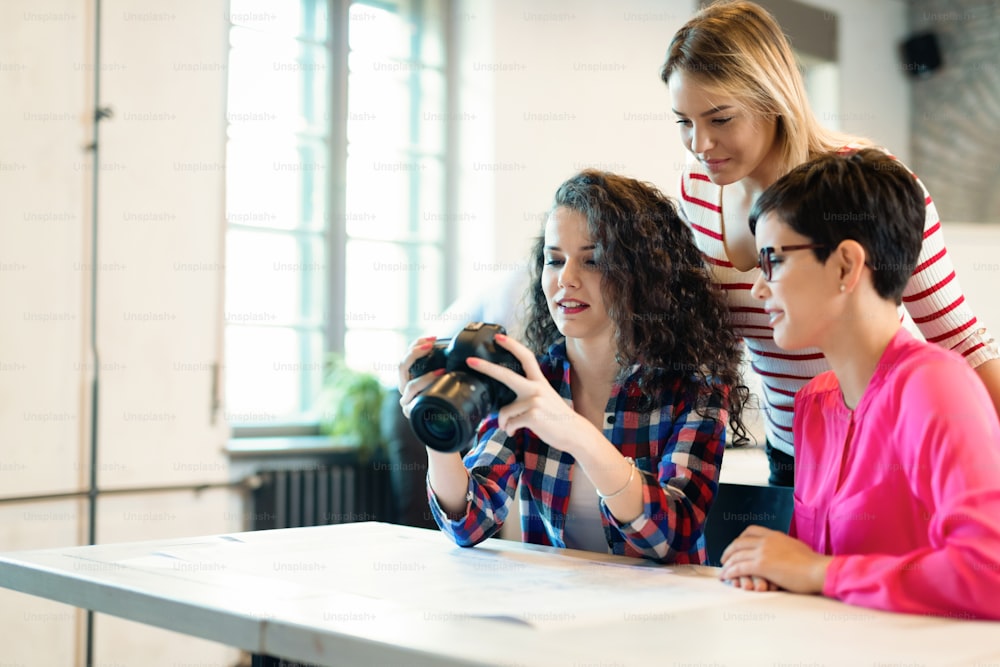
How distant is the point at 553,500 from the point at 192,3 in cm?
260

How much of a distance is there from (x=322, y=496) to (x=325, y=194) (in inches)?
48.0

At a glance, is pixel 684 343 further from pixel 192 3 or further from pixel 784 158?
pixel 192 3

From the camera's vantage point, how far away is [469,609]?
1.03 m

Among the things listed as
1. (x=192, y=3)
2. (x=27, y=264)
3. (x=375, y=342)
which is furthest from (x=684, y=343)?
(x=375, y=342)

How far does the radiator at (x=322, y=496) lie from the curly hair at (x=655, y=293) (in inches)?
97.4

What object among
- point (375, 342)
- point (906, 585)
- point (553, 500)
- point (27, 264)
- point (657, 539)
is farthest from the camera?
point (375, 342)

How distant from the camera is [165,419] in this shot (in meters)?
3.46

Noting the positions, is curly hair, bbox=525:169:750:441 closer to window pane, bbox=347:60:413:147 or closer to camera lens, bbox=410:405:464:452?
camera lens, bbox=410:405:464:452

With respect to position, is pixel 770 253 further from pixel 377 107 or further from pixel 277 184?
pixel 377 107

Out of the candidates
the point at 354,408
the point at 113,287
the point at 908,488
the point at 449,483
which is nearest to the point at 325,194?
the point at 354,408

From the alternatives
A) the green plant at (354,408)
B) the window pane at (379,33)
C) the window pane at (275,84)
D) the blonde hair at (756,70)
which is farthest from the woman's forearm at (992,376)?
the window pane at (379,33)

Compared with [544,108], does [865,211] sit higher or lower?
lower

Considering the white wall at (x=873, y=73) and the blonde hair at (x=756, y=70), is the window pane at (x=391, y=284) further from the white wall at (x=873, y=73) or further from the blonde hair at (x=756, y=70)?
the blonde hair at (x=756, y=70)

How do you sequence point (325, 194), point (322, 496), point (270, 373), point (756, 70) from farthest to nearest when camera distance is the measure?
point (325, 194) → point (270, 373) → point (322, 496) → point (756, 70)
